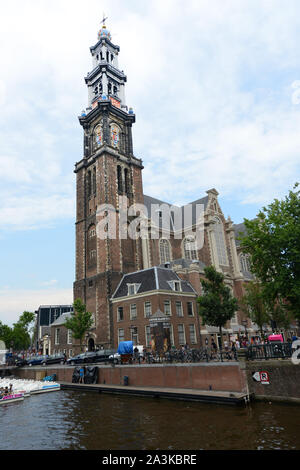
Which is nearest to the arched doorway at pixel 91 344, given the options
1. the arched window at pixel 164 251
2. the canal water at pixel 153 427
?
the arched window at pixel 164 251

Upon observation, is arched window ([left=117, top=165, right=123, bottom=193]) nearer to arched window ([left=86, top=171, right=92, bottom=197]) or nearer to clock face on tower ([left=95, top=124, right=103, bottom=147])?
arched window ([left=86, top=171, right=92, bottom=197])

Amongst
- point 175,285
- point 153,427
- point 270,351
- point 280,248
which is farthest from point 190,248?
point 153,427

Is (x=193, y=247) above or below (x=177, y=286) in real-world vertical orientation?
above

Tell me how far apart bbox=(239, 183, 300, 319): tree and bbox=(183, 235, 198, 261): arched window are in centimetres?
2762

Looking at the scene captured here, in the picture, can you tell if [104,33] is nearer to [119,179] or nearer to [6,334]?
[119,179]

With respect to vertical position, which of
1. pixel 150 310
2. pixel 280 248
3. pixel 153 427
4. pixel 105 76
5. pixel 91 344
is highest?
pixel 105 76

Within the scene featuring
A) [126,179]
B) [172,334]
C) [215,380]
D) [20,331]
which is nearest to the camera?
[215,380]

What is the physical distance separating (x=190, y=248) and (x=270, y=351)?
3471 cm

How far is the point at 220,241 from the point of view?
55.2m

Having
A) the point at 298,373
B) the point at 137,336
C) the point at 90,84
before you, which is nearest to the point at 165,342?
the point at 137,336

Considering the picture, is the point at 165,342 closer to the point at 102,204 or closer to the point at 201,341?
the point at 201,341

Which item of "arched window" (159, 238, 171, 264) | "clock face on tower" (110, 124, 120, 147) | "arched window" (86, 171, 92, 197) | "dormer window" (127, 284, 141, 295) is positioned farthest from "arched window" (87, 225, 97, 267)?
"clock face on tower" (110, 124, 120, 147)

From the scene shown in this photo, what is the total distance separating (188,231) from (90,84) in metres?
40.5

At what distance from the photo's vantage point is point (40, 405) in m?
24.2
